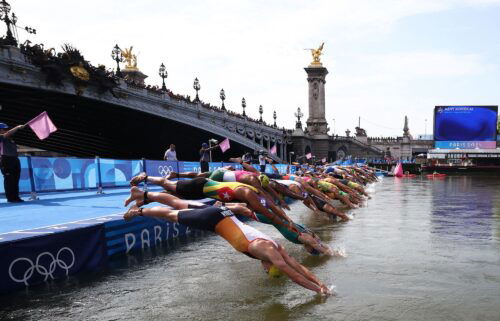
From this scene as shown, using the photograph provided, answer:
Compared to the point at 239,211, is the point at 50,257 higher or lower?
lower

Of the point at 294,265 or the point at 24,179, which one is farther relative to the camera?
the point at 24,179

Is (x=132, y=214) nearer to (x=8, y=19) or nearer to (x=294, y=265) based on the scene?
(x=294, y=265)

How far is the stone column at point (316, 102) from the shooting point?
280 ft

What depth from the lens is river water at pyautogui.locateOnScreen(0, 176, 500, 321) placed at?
204 inches

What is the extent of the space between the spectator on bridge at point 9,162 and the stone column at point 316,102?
77.5m

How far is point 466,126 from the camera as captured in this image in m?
51.3

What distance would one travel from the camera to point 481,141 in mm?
51625

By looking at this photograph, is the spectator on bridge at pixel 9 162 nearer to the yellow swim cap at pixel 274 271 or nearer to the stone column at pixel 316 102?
the yellow swim cap at pixel 274 271

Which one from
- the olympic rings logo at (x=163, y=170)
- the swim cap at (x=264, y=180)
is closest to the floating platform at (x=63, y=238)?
the swim cap at (x=264, y=180)

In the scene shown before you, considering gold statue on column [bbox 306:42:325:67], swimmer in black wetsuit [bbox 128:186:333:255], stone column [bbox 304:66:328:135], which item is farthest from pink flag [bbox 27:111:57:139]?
gold statue on column [bbox 306:42:325:67]

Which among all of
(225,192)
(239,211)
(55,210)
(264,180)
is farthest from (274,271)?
(55,210)

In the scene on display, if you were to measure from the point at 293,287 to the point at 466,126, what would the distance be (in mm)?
53023

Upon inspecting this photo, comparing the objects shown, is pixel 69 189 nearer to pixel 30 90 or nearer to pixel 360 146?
pixel 30 90

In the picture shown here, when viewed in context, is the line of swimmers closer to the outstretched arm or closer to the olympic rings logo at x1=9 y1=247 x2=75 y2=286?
the outstretched arm
